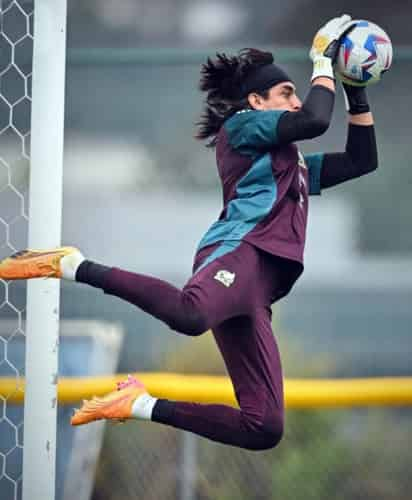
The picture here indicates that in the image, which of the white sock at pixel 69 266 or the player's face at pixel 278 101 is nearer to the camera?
the white sock at pixel 69 266

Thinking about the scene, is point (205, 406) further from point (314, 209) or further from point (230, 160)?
point (314, 209)

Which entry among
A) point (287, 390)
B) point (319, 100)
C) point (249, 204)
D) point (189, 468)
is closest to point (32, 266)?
point (249, 204)

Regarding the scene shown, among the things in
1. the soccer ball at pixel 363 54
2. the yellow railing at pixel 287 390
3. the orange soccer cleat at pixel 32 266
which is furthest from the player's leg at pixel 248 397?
the yellow railing at pixel 287 390

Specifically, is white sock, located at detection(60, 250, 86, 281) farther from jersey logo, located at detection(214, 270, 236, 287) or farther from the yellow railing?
the yellow railing

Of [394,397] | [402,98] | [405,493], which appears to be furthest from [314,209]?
[405,493]

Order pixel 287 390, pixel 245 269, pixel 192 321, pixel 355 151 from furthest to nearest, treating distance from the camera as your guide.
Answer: pixel 287 390, pixel 355 151, pixel 245 269, pixel 192 321

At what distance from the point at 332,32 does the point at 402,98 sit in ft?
6.06

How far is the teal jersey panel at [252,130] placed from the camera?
232 centimetres

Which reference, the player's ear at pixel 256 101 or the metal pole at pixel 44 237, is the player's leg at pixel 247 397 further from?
the player's ear at pixel 256 101

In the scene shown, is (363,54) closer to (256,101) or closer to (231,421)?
(256,101)

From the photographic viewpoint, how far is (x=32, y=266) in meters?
2.27

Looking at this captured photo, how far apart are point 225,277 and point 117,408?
444mm

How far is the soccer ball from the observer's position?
7.89 ft

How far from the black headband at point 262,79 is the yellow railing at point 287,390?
134 centimetres
